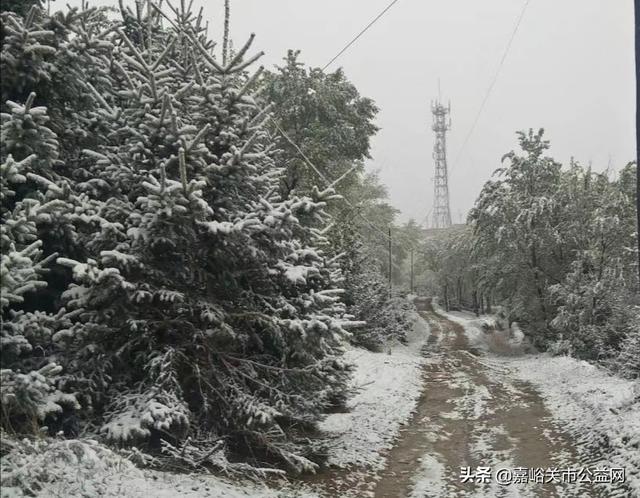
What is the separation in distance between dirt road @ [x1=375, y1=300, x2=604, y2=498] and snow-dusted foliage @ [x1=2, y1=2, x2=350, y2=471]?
1909mm

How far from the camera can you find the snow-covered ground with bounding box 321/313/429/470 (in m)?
8.96

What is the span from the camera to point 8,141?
19.9 ft

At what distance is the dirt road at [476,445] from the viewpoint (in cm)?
757

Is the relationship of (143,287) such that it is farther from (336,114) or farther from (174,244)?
(336,114)

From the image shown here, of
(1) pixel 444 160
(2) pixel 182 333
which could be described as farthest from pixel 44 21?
(1) pixel 444 160

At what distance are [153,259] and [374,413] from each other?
22.8 feet

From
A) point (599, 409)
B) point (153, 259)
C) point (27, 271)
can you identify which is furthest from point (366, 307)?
point (27, 271)

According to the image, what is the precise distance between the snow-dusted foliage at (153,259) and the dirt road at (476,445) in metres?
1.91

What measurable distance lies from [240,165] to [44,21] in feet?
10.2

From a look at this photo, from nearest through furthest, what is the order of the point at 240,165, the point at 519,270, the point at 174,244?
the point at 174,244 → the point at 240,165 → the point at 519,270

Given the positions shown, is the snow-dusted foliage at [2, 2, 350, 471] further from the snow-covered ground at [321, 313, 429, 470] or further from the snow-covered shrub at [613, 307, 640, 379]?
the snow-covered shrub at [613, 307, 640, 379]

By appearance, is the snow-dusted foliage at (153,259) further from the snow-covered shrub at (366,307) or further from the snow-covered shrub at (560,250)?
the snow-covered shrub at (560,250)

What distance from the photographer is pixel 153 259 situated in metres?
6.95

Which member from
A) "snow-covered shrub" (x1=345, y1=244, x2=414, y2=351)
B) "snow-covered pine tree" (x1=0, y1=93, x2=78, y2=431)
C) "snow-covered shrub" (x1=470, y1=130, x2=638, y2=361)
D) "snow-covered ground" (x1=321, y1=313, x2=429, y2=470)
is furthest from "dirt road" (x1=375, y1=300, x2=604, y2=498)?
"snow-covered shrub" (x1=345, y1=244, x2=414, y2=351)
